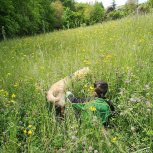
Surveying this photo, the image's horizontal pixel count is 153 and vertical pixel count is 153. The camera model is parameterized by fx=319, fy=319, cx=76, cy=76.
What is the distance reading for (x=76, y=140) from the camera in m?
2.79

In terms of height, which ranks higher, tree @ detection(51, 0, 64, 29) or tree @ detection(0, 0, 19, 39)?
tree @ detection(0, 0, 19, 39)

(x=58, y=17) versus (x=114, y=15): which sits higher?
(x=114, y=15)

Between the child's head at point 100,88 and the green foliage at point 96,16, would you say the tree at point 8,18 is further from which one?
the child's head at point 100,88

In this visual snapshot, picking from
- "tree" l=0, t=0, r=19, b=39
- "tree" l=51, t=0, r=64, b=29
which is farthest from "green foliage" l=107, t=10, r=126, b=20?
"tree" l=51, t=0, r=64, b=29

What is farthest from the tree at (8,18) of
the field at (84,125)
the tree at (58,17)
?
the tree at (58,17)

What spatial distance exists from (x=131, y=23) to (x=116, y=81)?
14.6 ft

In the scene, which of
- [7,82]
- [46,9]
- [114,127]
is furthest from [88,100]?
[46,9]

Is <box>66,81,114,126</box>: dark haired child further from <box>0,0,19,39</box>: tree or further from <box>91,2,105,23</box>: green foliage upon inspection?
<box>0,0,19,39</box>: tree

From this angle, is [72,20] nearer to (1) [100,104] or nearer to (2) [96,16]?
(2) [96,16]

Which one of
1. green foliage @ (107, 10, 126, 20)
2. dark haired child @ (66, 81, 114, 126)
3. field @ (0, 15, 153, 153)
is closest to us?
field @ (0, 15, 153, 153)

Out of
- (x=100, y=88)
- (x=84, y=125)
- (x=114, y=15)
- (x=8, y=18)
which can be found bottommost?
(x=8, y=18)

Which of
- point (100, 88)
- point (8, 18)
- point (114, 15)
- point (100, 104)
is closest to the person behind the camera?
point (100, 104)

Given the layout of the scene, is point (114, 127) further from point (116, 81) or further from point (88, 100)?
point (116, 81)

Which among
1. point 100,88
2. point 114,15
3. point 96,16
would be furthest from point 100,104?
point 114,15
